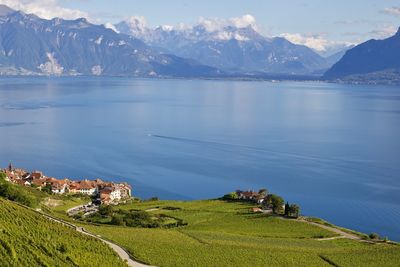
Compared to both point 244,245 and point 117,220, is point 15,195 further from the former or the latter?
point 244,245

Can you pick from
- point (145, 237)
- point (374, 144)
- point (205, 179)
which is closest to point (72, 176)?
point (205, 179)

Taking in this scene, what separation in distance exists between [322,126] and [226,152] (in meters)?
45.8

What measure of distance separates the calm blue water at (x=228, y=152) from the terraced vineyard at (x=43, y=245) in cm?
3481

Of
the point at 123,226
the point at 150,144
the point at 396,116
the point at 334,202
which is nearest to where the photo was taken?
the point at 123,226

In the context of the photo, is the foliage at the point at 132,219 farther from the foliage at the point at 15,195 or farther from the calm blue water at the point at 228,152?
the calm blue water at the point at 228,152

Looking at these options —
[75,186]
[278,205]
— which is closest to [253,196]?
[278,205]

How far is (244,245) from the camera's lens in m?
38.5

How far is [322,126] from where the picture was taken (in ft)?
451

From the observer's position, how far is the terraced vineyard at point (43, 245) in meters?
24.7

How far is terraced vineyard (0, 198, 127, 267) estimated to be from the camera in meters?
24.7

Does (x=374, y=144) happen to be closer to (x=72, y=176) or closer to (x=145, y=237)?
(x=72, y=176)

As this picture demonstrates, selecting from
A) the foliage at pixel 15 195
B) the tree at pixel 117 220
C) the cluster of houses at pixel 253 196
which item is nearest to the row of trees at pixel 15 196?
the foliage at pixel 15 195

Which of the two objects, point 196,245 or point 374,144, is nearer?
point 196,245

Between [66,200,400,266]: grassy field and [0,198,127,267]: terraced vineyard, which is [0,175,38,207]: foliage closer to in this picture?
[66,200,400,266]: grassy field
